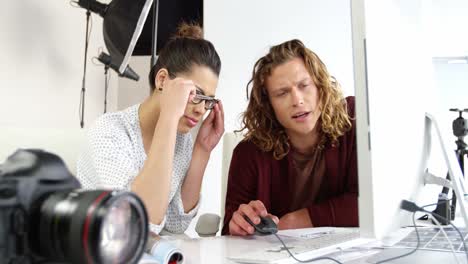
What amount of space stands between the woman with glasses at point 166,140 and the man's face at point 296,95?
18cm

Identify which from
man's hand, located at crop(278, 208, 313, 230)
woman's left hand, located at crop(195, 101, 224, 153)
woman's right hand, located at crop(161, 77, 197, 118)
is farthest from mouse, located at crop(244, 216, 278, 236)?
woman's left hand, located at crop(195, 101, 224, 153)

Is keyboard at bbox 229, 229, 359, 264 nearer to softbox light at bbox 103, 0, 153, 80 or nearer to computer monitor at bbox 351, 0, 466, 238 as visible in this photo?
computer monitor at bbox 351, 0, 466, 238

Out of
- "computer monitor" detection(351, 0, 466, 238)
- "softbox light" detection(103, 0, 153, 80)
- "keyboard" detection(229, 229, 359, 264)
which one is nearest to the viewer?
"computer monitor" detection(351, 0, 466, 238)

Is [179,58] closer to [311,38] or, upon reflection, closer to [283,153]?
[283,153]

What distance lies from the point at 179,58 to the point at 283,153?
41cm

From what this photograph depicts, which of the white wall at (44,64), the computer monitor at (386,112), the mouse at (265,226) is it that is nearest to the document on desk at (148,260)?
the computer monitor at (386,112)

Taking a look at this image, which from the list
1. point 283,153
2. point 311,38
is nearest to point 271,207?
point 283,153

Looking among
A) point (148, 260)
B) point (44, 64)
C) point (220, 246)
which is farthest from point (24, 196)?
point (44, 64)

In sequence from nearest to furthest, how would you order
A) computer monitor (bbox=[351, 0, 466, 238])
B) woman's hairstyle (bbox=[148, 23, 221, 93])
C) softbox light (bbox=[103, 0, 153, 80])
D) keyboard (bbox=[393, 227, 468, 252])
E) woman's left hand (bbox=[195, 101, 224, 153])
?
computer monitor (bbox=[351, 0, 466, 238]), keyboard (bbox=[393, 227, 468, 252]), woman's hairstyle (bbox=[148, 23, 221, 93]), woman's left hand (bbox=[195, 101, 224, 153]), softbox light (bbox=[103, 0, 153, 80])

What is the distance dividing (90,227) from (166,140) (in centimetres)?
75

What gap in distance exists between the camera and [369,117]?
535 mm

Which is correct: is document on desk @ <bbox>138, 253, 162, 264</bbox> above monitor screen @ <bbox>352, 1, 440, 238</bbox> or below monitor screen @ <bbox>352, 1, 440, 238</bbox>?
below

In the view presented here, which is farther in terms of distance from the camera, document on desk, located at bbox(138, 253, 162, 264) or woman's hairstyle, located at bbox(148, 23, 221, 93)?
woman's hairstyle, located at bbox(148, 23, 221, 93)

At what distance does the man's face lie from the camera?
126 centimetres
